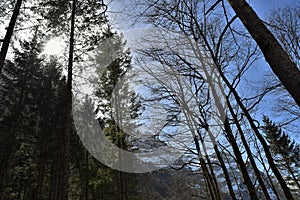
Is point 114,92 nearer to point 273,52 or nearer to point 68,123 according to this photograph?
point 68,123

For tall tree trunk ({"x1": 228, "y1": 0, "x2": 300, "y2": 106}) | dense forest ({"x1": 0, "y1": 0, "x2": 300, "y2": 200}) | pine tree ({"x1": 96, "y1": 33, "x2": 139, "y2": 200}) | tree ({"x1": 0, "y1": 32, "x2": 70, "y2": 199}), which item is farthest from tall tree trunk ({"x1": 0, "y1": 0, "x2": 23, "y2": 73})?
tree ({"x1": 0, "y1": 32, "x2": 70, "y2": 199})

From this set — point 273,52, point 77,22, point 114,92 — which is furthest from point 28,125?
point 273,52

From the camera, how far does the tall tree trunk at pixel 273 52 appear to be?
1.28 metres

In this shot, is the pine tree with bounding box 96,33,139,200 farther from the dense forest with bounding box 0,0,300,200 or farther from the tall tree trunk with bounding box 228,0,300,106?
the tall tree trunk with bounding box 228,0,300,106

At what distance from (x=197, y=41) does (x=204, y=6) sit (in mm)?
775

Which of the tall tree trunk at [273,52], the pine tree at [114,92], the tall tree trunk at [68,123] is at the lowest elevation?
the tall tree trunk at [273,52]

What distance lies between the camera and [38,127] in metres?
14.5

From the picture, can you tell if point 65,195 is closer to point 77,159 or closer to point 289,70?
point 289,70

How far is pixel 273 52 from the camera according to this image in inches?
57.2

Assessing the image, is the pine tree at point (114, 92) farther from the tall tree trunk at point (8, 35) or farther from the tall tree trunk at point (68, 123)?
the tall tree trunk at point (8, 35)

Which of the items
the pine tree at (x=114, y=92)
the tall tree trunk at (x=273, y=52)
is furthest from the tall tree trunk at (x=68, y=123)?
the tall tree trunk at (x=273, y=52)

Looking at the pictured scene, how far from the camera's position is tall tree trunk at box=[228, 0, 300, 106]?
4.18 ft

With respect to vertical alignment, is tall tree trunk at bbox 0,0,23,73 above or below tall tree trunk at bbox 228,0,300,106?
above

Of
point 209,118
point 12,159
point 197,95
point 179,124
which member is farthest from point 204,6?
point 12,159
